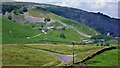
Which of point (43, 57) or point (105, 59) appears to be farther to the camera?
point (43, 57)

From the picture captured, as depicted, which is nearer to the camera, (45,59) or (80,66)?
(80,66)

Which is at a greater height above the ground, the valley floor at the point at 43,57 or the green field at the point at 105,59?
the green field at the point at 105,59

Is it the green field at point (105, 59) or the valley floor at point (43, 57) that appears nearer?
the green field at point (105, 59)

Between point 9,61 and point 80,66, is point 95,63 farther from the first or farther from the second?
point 9,61

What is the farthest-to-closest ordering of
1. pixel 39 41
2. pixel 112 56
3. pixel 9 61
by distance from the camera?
1. pixel 39 41
2. pixel 9 61
3. pixel 112 56

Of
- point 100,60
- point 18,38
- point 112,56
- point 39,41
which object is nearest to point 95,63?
point 100,60

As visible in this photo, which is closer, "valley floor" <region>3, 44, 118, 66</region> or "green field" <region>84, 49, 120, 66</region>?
"green field" <region>84, 49, 120, 66</region>

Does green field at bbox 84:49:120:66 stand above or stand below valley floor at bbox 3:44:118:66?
above

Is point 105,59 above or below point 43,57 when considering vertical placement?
above
